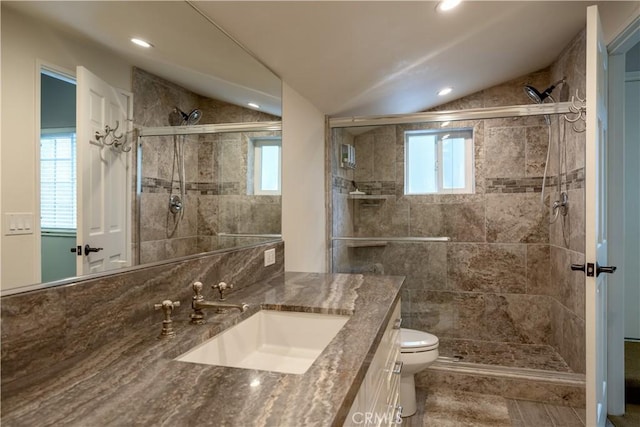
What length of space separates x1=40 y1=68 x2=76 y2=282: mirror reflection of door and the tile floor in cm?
208

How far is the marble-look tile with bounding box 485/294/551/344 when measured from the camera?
3.08m

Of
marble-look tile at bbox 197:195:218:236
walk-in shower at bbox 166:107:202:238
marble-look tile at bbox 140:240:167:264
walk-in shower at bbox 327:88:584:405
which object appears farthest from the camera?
walk-in shower at bbox 327:88:584:405

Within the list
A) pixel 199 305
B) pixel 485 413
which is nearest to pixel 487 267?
pixel 485 413

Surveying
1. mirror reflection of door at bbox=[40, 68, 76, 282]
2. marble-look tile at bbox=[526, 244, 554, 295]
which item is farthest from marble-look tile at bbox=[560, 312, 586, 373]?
mirror reflection of door at bbox=[40, 68, 76, 282]

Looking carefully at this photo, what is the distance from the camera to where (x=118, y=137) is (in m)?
1.05

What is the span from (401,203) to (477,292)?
1.06 meters

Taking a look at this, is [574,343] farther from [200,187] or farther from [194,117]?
[194,117]

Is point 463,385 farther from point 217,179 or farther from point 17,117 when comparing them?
point 17,117

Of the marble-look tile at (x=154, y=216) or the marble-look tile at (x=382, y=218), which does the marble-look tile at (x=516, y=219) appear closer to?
the marble-look tile at (x=382, y=218)

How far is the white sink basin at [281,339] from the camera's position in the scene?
123cm

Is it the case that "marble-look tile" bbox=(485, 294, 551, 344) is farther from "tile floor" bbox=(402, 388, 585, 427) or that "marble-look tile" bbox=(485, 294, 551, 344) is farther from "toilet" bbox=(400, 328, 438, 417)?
"toilet" bbox=(400, 328, 438, 417)

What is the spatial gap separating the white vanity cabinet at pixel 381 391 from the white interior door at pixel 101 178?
0.77 meters

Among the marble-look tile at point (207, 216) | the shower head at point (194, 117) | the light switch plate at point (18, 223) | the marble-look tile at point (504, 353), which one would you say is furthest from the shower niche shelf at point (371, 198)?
the light switch plate at point (18, 223)

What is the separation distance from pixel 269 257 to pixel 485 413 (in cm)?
169
